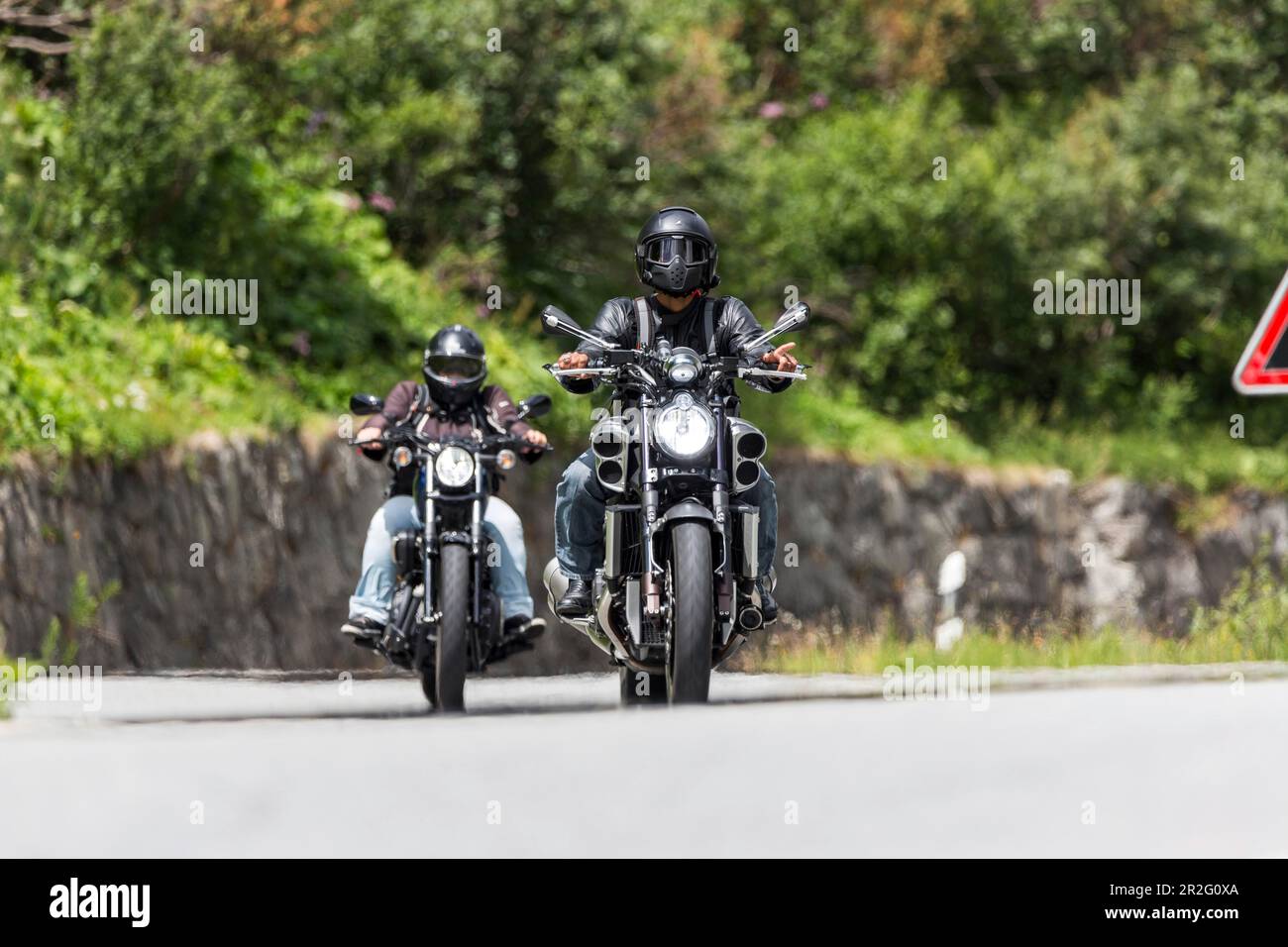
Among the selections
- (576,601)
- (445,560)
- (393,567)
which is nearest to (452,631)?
(445,560)

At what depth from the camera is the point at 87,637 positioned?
12250mm

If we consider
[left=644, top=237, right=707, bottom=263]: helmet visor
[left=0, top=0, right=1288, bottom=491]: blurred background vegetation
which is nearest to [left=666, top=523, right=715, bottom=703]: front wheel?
[left=644, top=237, right=707, bottom=263]: helmet visor

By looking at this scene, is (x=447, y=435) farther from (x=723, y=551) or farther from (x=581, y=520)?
(x=723, y=551)

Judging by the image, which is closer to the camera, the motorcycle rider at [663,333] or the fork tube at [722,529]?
the fork tube at [722,529]

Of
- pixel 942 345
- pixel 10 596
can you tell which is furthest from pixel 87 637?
pixel 942 345

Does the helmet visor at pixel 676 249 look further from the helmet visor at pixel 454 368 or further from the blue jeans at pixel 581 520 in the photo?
the helmet visor at pixel 454 368

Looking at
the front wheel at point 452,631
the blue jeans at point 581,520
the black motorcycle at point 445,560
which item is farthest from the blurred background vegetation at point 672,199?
the blue jeans at point 581,520

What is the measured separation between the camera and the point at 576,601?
7.76m

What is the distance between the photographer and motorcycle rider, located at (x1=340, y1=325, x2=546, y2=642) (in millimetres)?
8398

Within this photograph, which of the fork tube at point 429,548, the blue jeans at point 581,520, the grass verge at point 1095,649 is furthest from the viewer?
the grass verge at point 1095,649

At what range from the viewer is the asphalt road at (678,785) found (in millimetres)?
4129

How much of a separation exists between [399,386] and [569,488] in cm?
147

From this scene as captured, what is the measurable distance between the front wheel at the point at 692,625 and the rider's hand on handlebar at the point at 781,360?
98cm

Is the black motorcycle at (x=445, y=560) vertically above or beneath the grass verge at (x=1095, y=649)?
above
